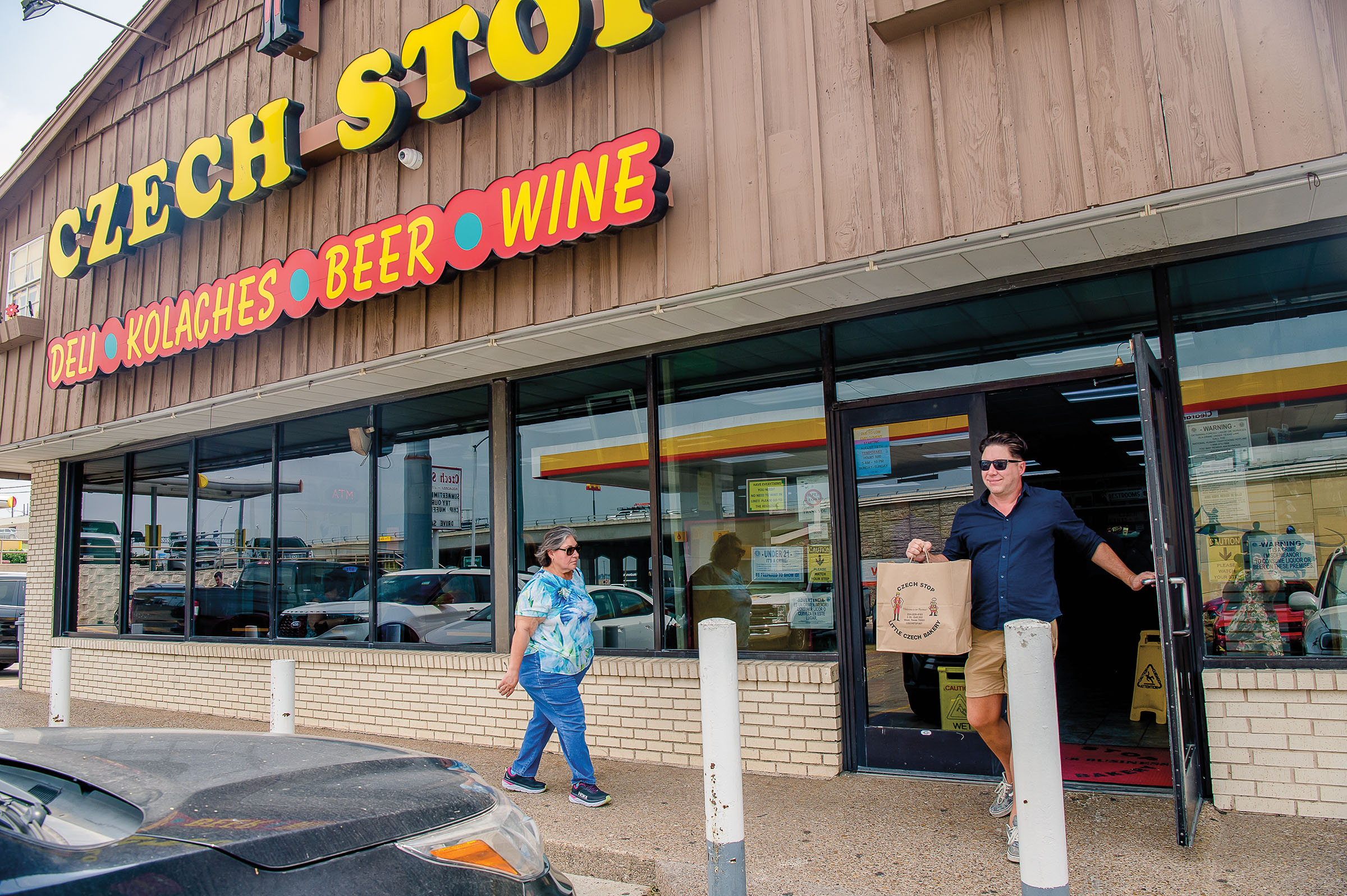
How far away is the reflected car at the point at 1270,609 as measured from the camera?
446 cm

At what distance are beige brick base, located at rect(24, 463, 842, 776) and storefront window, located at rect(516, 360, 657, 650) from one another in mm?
460

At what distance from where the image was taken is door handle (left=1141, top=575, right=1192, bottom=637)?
3.92 metres

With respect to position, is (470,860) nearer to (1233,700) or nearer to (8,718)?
(1233,700)

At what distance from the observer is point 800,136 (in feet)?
16.2

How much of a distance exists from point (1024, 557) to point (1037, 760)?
1528mm

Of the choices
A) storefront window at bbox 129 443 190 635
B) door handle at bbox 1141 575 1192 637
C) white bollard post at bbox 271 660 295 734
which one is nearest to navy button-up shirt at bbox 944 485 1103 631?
door handle at bbox 1141 575 1192 637

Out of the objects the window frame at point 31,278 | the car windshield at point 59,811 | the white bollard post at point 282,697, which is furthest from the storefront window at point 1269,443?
the window frame at point 31,278

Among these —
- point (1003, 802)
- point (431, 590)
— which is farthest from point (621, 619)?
point (1003, 802)

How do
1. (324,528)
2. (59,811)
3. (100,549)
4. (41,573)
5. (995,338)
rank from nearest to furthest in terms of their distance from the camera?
(59,811) → (995,338) → (324,528) → (100,549) → (41,573)

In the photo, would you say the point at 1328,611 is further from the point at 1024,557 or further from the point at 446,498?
the point at 446,498

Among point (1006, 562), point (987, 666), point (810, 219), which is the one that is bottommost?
point (987, 666)

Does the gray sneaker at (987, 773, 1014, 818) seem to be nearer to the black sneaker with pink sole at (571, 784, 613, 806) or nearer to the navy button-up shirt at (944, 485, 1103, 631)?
the navy button-up shirt at (944, 485, 1103, 631)

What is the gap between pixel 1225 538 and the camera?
465 cm

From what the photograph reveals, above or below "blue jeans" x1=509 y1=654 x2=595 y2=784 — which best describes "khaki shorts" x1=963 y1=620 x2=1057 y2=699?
above
